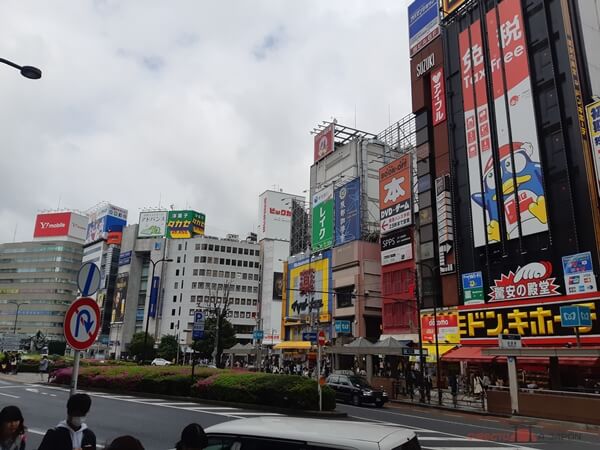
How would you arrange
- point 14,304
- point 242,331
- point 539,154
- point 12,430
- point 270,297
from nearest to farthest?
1. point 12,430
2. point 539,154
3. point 270,297
4. point 242,331
5. point 14,304

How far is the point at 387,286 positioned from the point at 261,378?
3252 cm

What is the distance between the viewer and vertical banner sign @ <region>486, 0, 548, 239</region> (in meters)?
34.8

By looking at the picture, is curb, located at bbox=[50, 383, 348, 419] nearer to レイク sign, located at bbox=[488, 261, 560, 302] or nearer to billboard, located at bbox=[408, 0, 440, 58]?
レイク sign, located at bbox=[488, 261, 560, 302]

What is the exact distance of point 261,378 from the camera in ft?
68.9

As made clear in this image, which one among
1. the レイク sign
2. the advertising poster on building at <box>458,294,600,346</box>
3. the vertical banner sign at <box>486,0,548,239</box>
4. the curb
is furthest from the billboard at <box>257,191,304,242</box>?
the curb

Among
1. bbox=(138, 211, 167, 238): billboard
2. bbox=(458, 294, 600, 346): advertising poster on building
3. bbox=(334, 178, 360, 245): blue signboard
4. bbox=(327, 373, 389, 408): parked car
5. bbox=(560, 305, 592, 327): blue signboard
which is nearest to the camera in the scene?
bbox=(560, 305, 592, 327): blue signboard

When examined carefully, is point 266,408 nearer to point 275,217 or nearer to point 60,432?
point 60,432

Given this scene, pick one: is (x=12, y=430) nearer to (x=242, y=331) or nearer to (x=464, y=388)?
(x=464, y=388)

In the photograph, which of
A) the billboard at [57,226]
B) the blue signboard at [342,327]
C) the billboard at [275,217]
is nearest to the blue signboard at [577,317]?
the blue signboard at [342,327]

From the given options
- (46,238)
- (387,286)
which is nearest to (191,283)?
(46,238)

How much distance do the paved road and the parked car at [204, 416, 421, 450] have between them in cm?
Answer: 685

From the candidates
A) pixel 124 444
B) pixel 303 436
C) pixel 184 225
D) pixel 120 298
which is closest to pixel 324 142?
pixel 184 225

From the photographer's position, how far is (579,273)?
3095 cm

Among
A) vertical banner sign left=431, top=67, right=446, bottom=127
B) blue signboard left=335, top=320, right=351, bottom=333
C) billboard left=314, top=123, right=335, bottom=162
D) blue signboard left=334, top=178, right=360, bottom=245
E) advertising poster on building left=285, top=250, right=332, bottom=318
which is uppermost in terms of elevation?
billboard left=314, top=123, right=335, bottom=162
